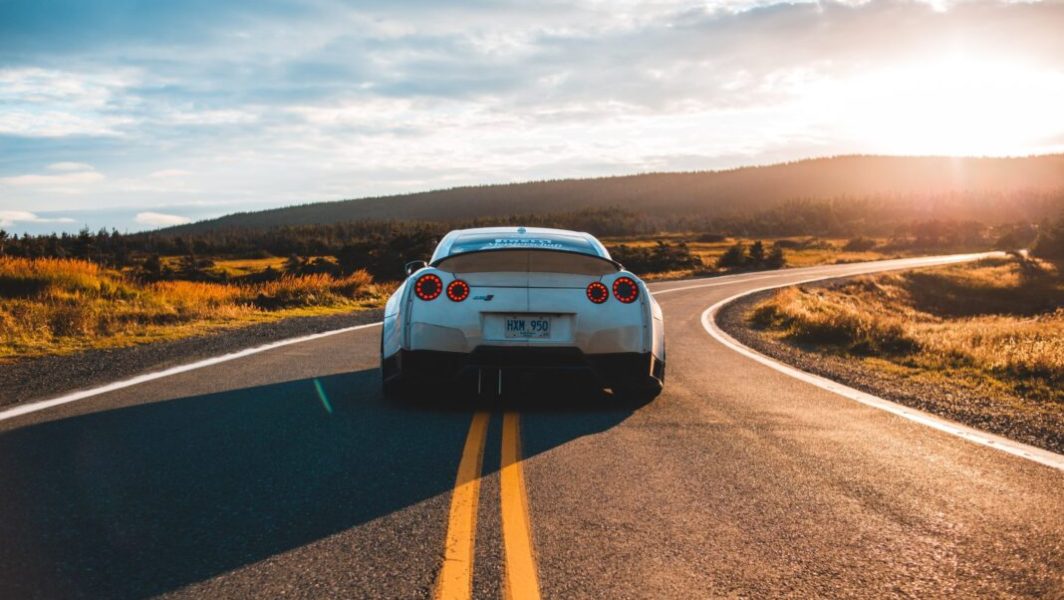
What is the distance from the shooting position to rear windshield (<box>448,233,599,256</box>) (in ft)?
23.4

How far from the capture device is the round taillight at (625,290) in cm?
723

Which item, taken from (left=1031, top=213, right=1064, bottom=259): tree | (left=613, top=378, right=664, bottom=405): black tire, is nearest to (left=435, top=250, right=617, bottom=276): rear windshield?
(left=613, top=378, right=664, bottom=405): black tire

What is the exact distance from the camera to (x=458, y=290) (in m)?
6.98

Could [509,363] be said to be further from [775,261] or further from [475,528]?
[775,261]

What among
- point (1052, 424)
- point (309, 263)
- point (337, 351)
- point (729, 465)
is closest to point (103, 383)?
point (337, 351)

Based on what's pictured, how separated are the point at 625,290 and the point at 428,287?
1590 mm

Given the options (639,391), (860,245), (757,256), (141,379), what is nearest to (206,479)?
(639,391)

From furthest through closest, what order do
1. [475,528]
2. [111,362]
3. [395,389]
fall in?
[111,362] < [395,389] < [475,528]

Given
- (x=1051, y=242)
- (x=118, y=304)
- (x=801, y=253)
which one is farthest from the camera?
(x=801, y=253)

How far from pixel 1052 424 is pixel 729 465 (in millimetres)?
3473

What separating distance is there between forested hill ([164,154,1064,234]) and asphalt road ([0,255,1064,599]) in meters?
151

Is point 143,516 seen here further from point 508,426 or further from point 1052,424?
point 1052,424

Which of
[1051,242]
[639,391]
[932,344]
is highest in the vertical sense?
[639,391]

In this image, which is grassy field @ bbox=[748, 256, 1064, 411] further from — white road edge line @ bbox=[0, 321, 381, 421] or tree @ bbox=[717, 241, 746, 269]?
tree @ bbox=[717, 241, 746, 269]
